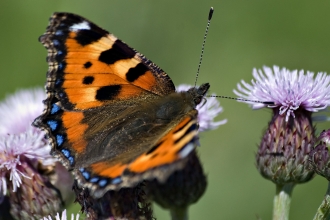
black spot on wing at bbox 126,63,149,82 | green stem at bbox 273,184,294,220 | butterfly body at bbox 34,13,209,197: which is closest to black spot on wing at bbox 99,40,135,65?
butterfly body at bbox 34,13,209,197

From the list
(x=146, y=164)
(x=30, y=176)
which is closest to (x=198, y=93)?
(x=146, y=164)

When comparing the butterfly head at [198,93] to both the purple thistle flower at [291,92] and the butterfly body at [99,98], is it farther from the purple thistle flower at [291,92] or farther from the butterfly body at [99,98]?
the purple thistle flower at [291,92]

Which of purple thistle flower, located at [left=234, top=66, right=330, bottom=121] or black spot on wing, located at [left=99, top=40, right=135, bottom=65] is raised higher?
black spot on wing, located at [left=99, top=40, right=135, bottom=65]

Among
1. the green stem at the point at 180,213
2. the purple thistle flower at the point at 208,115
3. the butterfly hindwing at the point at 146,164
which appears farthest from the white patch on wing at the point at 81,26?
the green stem at the point at 180,213

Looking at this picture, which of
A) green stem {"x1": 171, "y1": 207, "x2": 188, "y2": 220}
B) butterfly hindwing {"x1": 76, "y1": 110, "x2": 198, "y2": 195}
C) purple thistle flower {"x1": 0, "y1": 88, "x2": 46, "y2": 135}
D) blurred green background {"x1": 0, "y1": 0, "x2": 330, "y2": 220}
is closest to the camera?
butterfly hindwing {"x1": 76, "y1": 110, "x2": 198, "y2": 195}

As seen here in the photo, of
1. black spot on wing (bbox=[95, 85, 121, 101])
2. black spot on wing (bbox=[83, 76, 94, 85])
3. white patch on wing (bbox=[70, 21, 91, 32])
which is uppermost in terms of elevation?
white patch on wing (bbox=[70, 21, 91, 32])

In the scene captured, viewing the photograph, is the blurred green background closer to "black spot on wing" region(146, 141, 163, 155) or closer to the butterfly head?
the butterfly head

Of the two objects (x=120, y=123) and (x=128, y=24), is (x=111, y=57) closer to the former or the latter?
(x=120, y=123)
